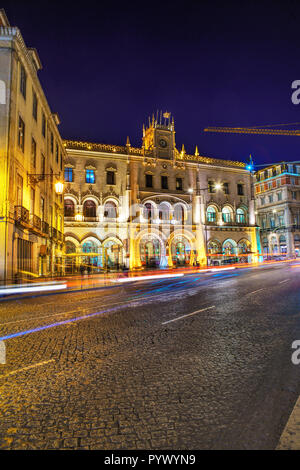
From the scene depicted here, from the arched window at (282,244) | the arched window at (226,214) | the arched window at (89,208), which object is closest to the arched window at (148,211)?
the arched window at (89,208)

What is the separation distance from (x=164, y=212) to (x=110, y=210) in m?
7.98

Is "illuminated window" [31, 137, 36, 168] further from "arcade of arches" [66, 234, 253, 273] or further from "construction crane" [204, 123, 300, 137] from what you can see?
"construction crane" [204, 123, 300, 137]

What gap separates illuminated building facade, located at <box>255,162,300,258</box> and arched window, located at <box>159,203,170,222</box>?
2732 centimetres

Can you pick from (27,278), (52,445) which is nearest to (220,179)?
(27,278)

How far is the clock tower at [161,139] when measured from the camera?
44.5 m

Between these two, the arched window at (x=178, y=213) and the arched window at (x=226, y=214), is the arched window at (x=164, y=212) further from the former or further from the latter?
the arched window at (x=226, y=214)

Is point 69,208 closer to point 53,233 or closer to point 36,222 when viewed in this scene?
point 53,233

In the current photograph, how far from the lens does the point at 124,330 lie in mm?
7184

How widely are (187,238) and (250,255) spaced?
444 inches

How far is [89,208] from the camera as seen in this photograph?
40.1m

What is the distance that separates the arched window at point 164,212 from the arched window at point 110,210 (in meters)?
6.69

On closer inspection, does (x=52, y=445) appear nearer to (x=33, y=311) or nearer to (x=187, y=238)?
(x=33, y=311)

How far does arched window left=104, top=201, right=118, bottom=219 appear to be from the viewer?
133 ft

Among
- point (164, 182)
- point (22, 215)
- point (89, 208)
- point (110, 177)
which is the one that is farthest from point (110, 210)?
point (22, 215)
